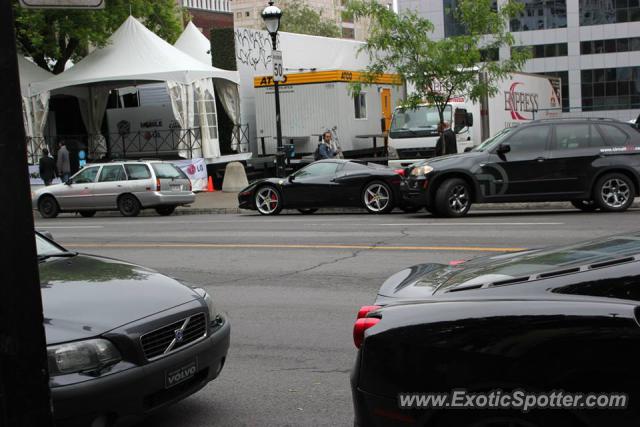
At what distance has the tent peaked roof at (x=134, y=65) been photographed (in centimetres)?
2948

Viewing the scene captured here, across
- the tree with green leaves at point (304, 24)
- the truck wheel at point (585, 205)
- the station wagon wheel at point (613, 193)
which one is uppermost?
the tree with green leaves at point (304, 24)

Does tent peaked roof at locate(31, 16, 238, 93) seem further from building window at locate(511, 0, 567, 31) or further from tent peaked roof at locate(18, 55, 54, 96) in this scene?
building window at locate(511, 0, 567, 31)

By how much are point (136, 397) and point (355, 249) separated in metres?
8.03

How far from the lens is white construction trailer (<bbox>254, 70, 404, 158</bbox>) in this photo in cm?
2783

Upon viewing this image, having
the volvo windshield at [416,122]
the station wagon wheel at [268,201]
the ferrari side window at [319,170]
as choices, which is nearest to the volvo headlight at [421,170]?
the ferrari side window at [319,170]

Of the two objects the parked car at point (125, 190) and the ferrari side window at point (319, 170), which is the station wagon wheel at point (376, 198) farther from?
the parked car at point (125, 190)

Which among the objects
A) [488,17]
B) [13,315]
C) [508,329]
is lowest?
[508,329]

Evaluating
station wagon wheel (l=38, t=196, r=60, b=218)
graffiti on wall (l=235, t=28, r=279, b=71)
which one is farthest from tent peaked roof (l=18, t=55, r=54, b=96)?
station wagon wheel (l=38, t=196, r=60, b=218)

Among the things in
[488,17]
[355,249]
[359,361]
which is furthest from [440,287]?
[488,17]

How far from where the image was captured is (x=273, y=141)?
30078mm

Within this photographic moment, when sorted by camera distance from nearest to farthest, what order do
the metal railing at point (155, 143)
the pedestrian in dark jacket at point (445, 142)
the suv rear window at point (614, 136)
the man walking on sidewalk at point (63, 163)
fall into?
the suv rear window at point (614, 136) → the pedestrian in dark jacket at point (445, 142) → the man walking on sidewalk at point (63, 163) → the metal railing at point (155, 143)

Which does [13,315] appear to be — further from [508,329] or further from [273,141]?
[273,141]

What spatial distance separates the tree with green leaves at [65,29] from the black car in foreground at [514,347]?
2768cm

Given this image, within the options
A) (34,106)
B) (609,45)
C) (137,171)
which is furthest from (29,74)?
(609,45)
